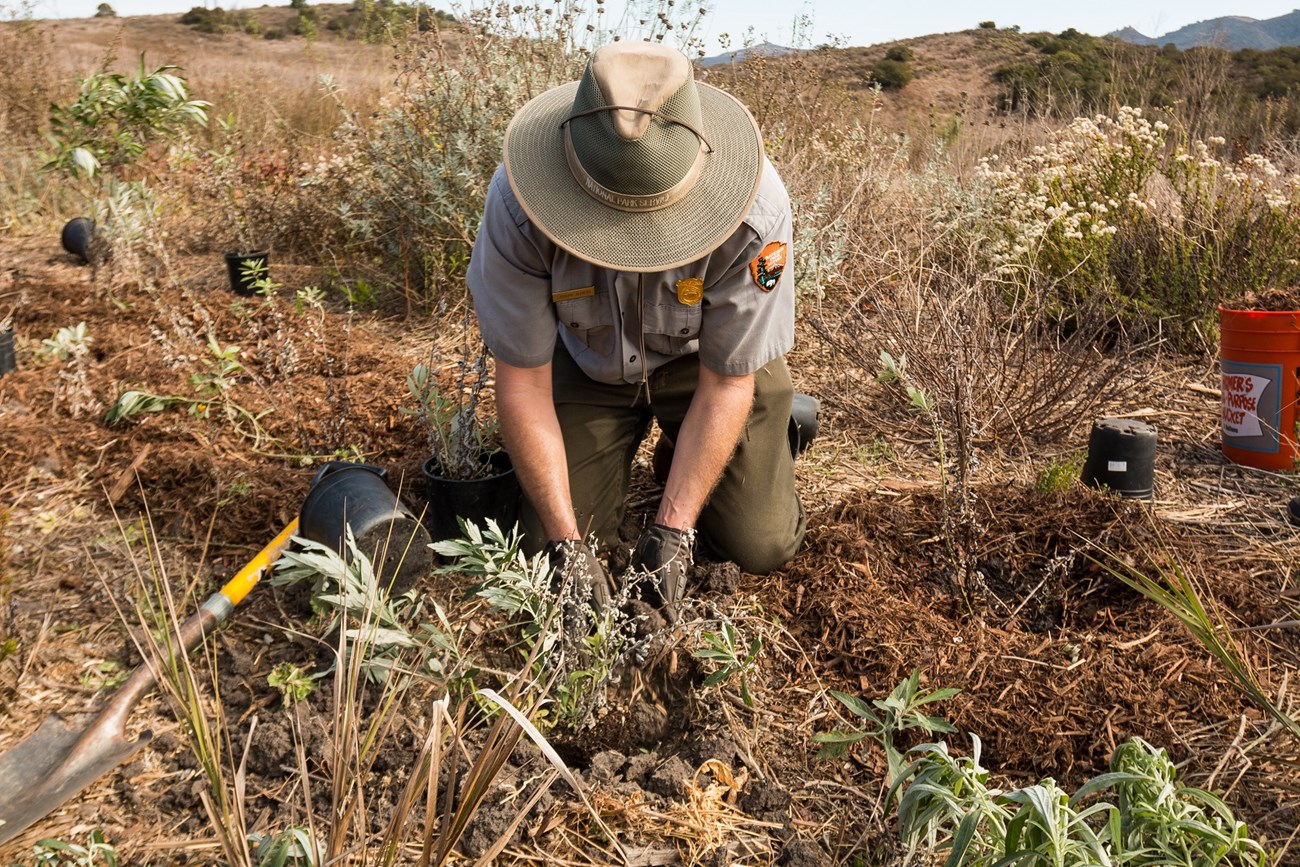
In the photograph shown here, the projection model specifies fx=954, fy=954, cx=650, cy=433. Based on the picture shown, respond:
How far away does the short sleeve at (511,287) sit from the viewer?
8.09 feet

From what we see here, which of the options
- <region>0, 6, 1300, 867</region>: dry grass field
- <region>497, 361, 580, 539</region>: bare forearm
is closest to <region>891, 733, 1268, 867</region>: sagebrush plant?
<region>0, 6, 1300, 867</region>: dry grass field

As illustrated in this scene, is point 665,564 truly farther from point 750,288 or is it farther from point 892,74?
point 892,74

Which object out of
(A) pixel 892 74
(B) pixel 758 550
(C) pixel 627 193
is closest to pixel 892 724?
(B) pixel 758 550

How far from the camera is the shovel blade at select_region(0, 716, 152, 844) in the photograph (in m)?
1.90

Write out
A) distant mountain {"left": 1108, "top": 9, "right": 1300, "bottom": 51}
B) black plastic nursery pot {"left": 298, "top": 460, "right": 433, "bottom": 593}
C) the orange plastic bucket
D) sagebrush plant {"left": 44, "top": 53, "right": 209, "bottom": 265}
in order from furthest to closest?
distant mountain {"left": 1108, "top": 9, "right": 1300, "bottom": 51} < sagebrush plant {"left": 44, "top": 53, "right": 209, "bottom": 265} < the orange plastic bucket < black plastic nursery pot {"left": 298, "top": 460, "right": 433, "bottom": 593}

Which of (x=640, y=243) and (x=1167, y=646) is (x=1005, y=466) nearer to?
(x=1167, y=646)

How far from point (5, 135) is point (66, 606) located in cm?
688

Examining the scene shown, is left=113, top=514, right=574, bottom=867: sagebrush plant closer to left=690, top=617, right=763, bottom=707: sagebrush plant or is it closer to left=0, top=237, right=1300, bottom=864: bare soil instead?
left=0, top=237, right=1300, bottom=864: bare soil

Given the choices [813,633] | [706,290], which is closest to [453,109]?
[706,290]

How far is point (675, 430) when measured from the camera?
3117 millimetres

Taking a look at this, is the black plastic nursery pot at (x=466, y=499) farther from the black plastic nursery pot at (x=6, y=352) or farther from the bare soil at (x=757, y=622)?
the black plastic nursery pot at (x=6, y=352)

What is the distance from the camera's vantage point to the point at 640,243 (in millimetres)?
2168

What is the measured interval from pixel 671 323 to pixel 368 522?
991 mm

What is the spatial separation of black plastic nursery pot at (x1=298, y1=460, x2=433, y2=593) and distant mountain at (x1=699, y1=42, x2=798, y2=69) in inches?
159
